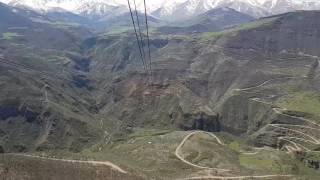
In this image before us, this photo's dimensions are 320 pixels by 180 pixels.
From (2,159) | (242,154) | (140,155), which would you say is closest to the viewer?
(2,159)

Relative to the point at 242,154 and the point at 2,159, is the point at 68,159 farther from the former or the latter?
the point at 242,154

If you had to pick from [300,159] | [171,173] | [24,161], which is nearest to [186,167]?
[171,173]

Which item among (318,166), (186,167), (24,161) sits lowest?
(318,166)

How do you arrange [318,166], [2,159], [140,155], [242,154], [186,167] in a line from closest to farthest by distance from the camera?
[2,159] < [186,167] < [140,155] < [242,154] < [318,166]

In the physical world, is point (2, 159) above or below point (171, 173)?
above

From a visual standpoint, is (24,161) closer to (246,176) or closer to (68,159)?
(68,159)

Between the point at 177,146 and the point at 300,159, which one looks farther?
the point at 300,159

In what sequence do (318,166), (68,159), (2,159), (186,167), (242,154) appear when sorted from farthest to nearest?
(318,166) < (242,154) < (186,167) < (68,159) < (2,159)

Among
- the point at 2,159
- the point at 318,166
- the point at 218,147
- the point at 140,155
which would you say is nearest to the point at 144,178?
the point at 2,159

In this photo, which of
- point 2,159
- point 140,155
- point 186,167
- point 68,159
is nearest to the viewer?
point 2,159
